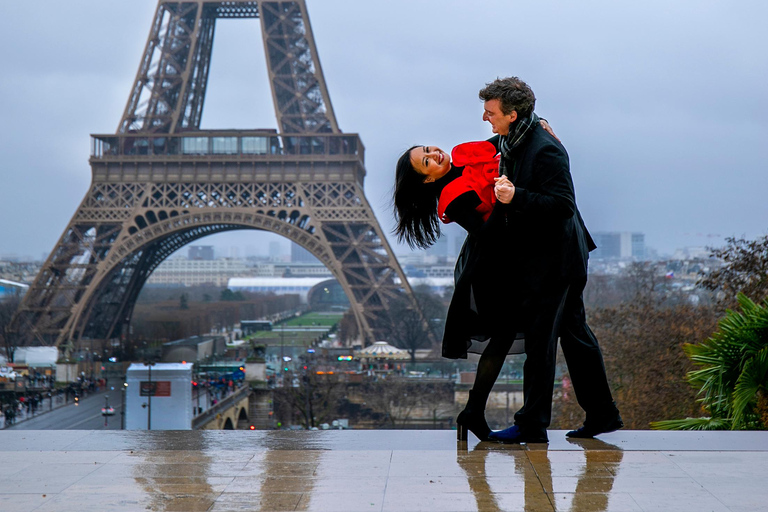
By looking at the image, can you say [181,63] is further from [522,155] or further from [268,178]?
[522,155]

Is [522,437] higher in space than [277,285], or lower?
lower

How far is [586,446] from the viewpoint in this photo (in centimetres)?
409

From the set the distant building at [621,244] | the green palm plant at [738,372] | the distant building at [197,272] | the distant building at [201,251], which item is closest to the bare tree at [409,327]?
the green palm plant at [738,372]

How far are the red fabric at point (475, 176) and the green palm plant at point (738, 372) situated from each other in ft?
8.63

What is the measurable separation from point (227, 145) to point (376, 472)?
3030 centimetres

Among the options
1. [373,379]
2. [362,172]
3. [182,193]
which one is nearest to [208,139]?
[182,193]

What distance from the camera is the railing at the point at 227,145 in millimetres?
31844

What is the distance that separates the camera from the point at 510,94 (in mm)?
3848

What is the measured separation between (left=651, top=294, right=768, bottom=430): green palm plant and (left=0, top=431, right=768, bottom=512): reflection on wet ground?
1.21m

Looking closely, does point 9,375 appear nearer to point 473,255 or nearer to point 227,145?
point 227,145

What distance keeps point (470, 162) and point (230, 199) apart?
28.7 meters

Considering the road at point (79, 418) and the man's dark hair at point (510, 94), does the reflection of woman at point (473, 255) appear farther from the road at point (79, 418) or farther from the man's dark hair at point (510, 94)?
the road at point (79, 418)

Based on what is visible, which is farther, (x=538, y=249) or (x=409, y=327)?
(x=409, y=327)

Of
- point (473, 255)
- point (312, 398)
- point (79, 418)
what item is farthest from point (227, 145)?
point (473, 255)
